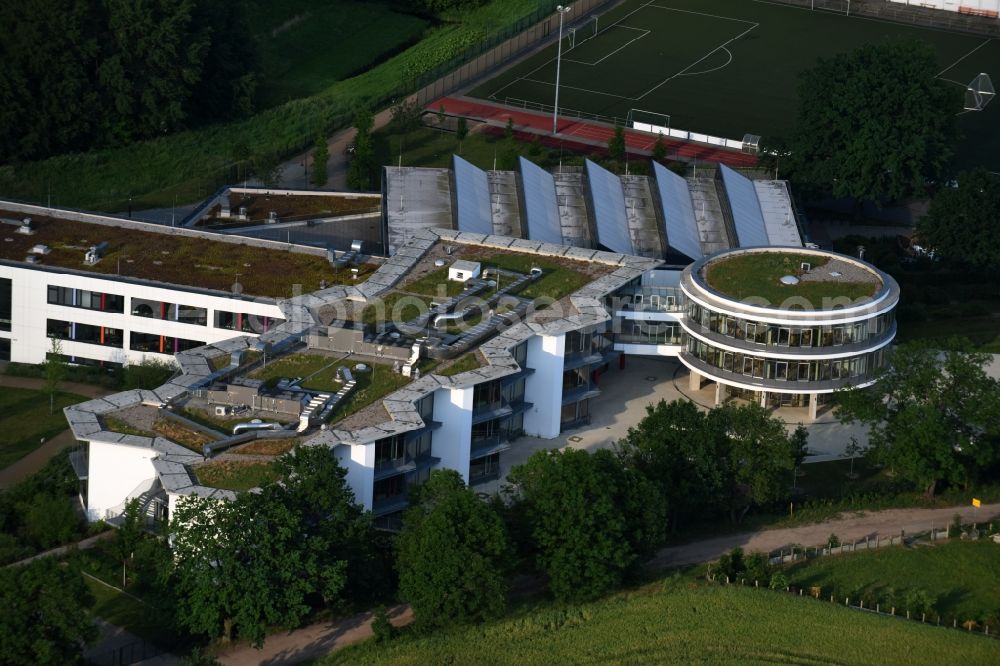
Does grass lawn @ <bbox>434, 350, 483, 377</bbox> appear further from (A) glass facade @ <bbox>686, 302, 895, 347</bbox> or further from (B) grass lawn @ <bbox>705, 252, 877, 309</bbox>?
(B) grass lawn @ <bbox>705, 252, 877, 309</bbox>

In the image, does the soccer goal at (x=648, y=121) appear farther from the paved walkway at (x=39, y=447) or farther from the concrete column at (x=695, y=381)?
the paved walkway at (x=39, y=447)

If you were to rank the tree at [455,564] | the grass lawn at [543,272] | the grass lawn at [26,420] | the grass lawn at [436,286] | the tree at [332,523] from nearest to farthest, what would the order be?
1. the tree at [455,564]
2. the tree at [332,523]
3. the grass lawn at [26,420]
4. the grass lawn at [436,286]
5. the grass lawn at [543,272]

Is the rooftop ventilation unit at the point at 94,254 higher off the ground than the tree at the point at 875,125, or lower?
lower

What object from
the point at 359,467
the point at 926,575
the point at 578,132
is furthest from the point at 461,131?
the point at 926,575

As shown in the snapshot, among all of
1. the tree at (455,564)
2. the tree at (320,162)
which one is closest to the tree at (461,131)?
the tree at (320,162)

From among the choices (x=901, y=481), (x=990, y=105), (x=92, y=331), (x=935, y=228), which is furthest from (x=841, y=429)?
(x=990, y=105)

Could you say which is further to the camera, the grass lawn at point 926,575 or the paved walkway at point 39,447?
the paved walkway at point 39,447

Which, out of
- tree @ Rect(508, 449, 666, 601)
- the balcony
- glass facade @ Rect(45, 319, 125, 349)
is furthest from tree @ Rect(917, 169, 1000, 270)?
glass facade @ Rect(45, 319, 125, 349)

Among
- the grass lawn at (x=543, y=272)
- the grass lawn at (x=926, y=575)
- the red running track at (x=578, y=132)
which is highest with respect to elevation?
the grass lawn at (x=543, y=272)
